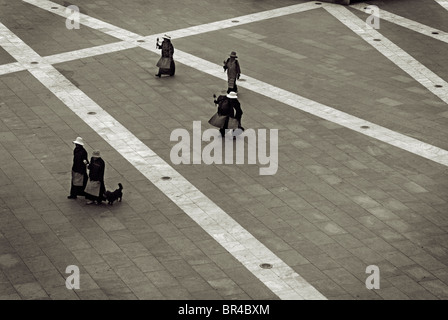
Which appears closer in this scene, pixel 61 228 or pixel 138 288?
pixel 138 288

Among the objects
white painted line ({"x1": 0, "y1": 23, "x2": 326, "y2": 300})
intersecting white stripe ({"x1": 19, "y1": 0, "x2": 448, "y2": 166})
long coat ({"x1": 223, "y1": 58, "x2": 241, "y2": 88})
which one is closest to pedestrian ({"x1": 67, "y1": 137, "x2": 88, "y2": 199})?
white painted line ({"x1": 0, "y1": 23, "x2": 326, "y2": 300})

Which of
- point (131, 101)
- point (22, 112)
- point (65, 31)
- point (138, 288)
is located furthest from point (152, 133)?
point (65, 31)

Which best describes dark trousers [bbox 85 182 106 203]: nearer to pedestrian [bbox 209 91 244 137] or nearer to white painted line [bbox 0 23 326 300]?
white painted line [bbox 0 23 326 300]

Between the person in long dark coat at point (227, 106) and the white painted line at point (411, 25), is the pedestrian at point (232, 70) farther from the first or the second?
the white painted line at point (411, 25)

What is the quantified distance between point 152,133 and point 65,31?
9.06 m

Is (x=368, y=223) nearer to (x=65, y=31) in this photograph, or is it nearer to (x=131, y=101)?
(x=131, y=101)

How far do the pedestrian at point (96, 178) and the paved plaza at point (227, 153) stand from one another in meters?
0.36

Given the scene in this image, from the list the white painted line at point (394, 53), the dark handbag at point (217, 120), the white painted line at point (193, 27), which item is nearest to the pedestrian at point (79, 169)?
the dark handbag at point (217, 120)

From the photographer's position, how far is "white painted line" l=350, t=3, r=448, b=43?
31.1 meters

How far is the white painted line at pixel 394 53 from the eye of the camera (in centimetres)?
2666

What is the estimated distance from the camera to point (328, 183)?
20359 mm

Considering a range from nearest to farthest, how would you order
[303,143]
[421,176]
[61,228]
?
[61,228]
[421,176]
[303,143]

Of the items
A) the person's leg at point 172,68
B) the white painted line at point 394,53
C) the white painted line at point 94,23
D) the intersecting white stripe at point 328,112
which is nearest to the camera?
the intersecting white stripe at point 328,112

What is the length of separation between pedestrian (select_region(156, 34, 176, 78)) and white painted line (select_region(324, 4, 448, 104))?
24.3 ft
